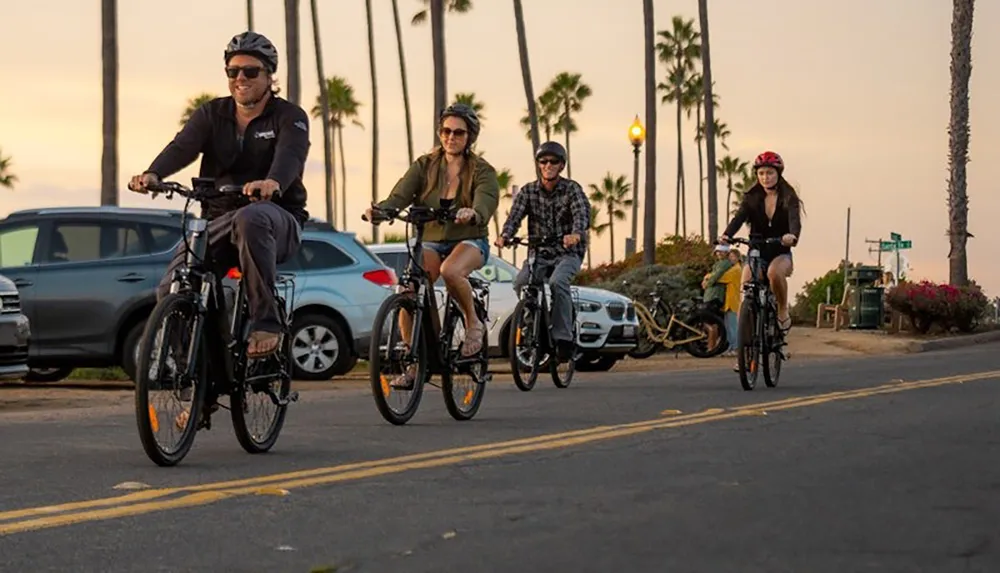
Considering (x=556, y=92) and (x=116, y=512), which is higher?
(x=556, y=92)

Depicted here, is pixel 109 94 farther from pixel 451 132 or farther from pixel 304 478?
pixel 304 478

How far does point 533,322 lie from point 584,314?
6.86 metres

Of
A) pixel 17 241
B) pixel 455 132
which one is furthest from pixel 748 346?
pixel 17 241

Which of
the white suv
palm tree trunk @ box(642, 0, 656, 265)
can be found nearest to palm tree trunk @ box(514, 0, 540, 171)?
palm tree trunk @ box(642, 0, 656, 265)

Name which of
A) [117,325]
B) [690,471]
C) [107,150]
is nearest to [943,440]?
→ [690,471]

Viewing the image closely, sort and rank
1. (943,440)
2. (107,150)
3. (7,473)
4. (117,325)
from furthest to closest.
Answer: (107,150)
(117,325)
(943,440)
(7,473)

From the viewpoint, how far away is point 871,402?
43.7 ft

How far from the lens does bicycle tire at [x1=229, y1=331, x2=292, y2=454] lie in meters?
8.78

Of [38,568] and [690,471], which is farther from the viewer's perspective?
[690,471]

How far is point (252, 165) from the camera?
8.91 m

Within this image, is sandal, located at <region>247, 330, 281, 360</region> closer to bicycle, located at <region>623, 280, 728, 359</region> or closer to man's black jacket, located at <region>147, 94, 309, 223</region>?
man's black jacket, located at <region>147, 94, 309, 223</region>

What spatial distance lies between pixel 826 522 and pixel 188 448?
121 inches

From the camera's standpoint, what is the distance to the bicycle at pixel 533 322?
15289 millimetres

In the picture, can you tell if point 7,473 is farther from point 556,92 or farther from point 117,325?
point 556,92
